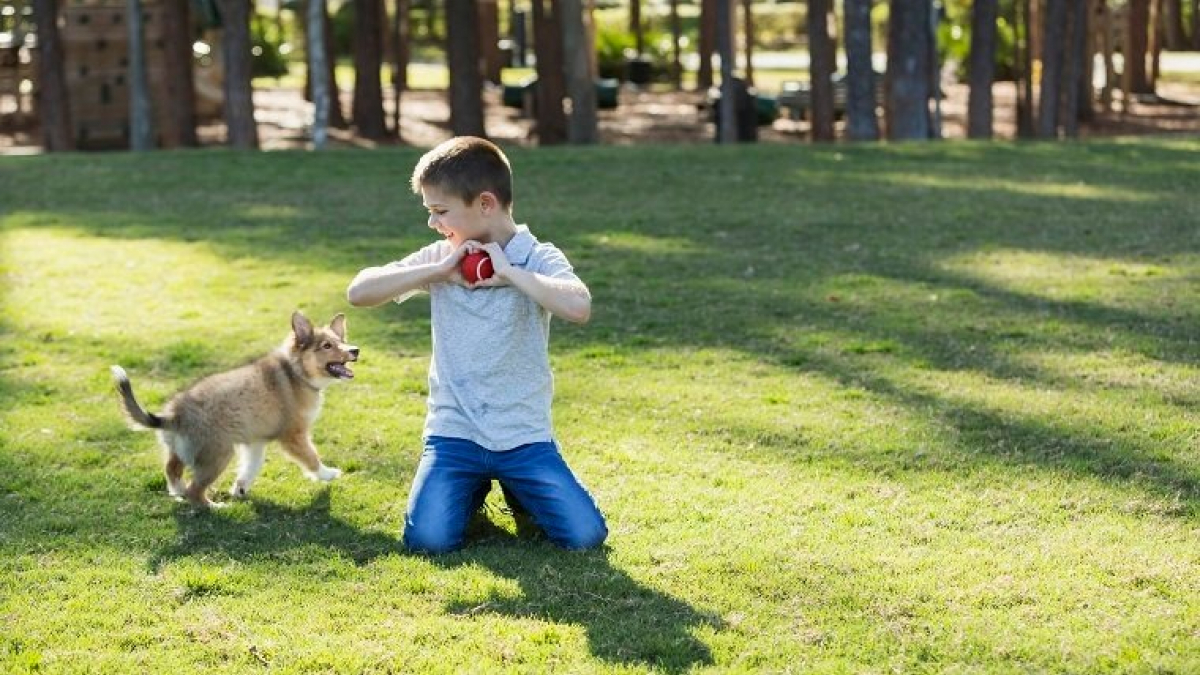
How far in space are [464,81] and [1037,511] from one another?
16039mm

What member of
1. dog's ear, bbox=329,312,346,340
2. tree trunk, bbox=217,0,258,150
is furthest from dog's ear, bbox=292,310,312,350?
tree trunk, bbox=217,0,258,150

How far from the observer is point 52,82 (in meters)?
21.4

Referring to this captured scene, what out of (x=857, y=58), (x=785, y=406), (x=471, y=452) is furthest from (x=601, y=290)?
(x=857, y=58)

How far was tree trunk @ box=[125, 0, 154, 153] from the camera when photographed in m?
21.0

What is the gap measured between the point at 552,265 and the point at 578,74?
15.9 metres

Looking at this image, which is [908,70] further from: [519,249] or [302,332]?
[519,249]

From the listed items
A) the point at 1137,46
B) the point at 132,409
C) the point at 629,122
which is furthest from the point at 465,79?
the point at 1137,46

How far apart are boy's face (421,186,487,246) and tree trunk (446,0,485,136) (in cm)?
1536

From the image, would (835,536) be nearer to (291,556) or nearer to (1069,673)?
(1069,673)

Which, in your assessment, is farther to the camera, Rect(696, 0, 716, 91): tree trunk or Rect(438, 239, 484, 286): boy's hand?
Rect(696, 0, 716, 91): tree trunk

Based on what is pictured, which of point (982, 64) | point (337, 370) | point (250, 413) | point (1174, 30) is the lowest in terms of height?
point (250, 413)

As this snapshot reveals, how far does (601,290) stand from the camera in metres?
11.0

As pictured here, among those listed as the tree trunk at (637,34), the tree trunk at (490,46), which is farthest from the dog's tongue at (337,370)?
the tree trunk at (637,34)

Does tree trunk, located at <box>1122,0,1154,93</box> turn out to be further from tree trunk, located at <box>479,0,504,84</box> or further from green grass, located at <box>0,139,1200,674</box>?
green grass, located at <box>0,139,1200,674</box>
